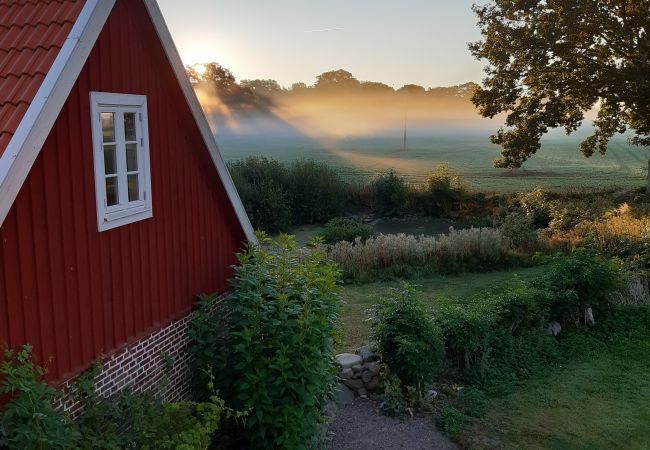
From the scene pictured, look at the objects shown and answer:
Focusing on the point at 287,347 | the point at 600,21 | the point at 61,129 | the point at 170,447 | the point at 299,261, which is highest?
the point at 600,21

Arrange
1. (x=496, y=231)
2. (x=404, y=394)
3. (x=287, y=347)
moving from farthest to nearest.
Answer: (x=496, y=231), (x=404, y=394), (x=287, y=347)

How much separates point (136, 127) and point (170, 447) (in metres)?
3.57

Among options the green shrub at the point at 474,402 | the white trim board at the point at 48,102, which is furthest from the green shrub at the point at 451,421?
the white trim board at the point at 48,102

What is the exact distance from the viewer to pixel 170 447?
542 cm

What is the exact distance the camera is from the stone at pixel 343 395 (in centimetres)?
975

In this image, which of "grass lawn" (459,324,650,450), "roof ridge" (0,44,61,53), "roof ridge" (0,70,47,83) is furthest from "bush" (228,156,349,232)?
"roof ridge" (0,70,47,83)

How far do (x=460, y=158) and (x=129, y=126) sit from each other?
65.5m

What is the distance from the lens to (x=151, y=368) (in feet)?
24.1

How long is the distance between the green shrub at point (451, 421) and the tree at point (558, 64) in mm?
20403

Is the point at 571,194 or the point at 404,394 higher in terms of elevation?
the point at 571,194

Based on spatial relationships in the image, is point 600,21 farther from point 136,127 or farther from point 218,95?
point 218,95

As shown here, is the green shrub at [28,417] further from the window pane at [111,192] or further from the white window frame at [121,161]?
the window pane at [111,192]

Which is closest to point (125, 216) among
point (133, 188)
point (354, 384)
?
point (133, 188)

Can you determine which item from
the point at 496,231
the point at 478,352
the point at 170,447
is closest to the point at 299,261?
the point at 170,447
